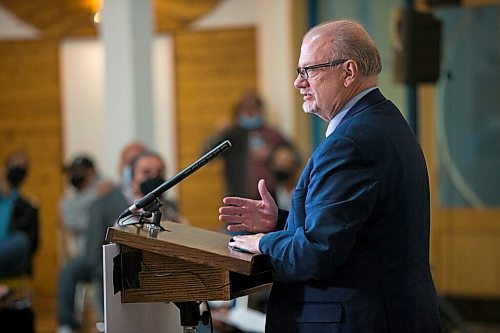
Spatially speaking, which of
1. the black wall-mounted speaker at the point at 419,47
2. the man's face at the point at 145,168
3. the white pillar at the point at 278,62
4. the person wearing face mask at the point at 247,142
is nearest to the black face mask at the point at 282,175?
the person wearing face mask at the point at 247,142

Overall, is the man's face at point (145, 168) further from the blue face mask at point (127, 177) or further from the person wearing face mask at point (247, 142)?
the person wearing face mask at point (247, 142)

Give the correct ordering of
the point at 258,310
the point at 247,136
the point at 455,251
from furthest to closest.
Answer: the point at 247,136, the point at 455,251, the point at 258,310

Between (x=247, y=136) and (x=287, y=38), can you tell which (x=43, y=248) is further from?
(x=287, y=38)

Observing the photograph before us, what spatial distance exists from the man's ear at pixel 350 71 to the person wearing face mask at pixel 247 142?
5427 mm

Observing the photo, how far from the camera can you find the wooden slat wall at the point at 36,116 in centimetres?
926

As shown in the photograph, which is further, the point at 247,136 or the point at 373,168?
the point at 247,136

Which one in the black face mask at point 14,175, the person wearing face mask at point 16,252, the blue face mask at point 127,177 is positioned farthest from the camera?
the black face mask at point 14,175

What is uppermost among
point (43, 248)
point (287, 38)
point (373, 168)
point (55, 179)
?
point (287, 38)

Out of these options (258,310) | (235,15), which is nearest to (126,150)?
(258,310)

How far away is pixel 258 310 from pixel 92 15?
4.99 m

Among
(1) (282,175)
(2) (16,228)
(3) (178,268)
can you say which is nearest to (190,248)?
(3) (178,268)

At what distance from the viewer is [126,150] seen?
18.9 ft

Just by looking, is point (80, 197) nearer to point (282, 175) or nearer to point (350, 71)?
point (282, 175)

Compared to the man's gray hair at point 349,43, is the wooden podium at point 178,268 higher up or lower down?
lower down
